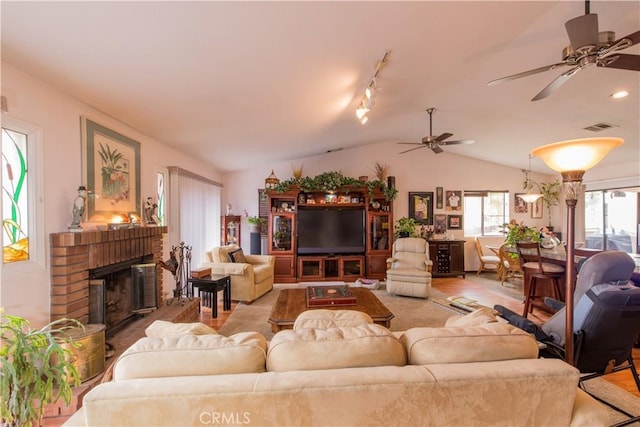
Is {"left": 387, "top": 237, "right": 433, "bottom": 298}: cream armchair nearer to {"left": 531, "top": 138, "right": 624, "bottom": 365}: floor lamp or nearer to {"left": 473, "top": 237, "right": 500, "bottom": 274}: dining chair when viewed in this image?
{"left": 473, "top": 237, "right": 500, "bottom": 274}: dining chair

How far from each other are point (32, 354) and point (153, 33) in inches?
70.3

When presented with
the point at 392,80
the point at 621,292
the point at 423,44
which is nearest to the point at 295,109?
the point at 392,80

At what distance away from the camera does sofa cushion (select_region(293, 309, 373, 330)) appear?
4.77 ft

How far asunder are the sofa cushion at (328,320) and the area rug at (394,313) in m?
1.69

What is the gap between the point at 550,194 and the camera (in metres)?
6.73

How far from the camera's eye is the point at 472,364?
1.10 metres

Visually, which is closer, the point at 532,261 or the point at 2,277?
the point at 2,277

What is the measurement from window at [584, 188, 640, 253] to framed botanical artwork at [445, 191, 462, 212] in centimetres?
247

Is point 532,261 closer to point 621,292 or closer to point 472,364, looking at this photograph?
point 621,292

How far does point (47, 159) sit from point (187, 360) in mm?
2163

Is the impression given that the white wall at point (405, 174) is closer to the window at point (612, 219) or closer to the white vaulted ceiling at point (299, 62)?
the window at point (612, 219)

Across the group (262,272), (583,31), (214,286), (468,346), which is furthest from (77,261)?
(583,31)

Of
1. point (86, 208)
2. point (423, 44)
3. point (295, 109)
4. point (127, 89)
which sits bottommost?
point (86, 208)

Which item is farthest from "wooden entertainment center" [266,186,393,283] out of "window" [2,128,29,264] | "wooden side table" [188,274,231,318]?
"window" [2,128,29,264]
